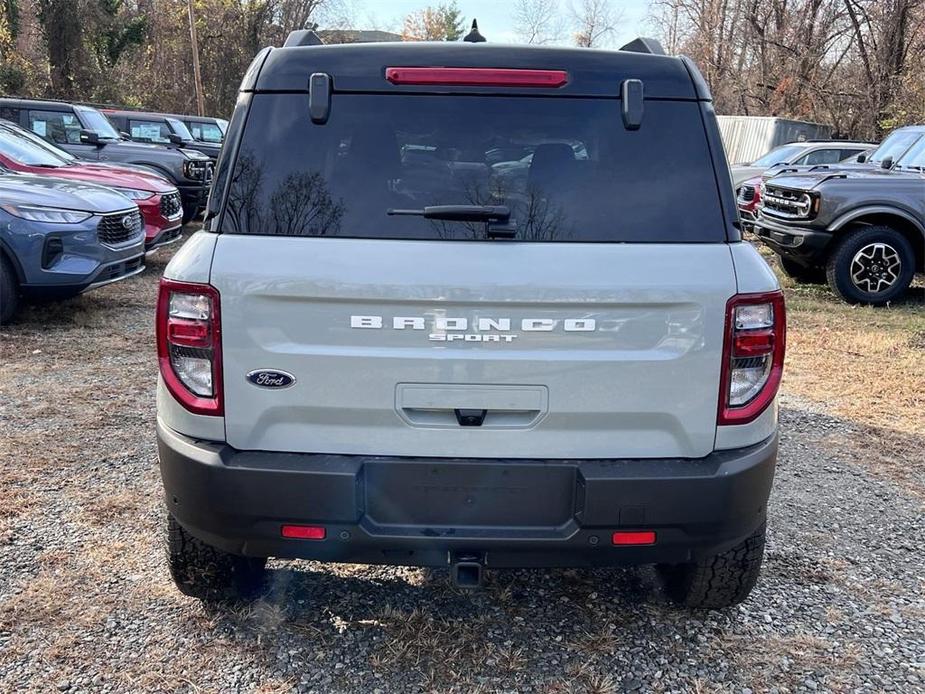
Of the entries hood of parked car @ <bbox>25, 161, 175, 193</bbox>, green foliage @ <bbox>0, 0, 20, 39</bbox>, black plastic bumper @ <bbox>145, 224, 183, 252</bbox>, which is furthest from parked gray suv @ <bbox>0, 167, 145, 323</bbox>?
green foliage @ <bbox>0, 0, 20, 39</bbox>

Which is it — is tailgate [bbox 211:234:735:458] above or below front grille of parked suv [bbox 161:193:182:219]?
above

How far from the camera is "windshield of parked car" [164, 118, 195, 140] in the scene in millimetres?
15391

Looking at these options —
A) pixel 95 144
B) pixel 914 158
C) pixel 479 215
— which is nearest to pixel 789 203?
pixel 914 158

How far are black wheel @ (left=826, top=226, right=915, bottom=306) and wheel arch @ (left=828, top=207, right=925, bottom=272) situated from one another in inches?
3.3

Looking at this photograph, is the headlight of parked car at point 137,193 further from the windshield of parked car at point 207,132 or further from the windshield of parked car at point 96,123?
the windshield of parked car at point 207,132

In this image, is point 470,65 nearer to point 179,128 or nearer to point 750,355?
point 750,355

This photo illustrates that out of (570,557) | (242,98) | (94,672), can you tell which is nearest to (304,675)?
(94,672)

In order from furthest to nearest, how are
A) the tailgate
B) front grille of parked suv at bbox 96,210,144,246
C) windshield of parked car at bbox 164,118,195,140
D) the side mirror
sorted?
windshield of parked car at bbox 164,118,195,140 < the side mirror < front grille of parked suv at bbox 96,210,144,246 < the tailgate

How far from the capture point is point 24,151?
316 inches

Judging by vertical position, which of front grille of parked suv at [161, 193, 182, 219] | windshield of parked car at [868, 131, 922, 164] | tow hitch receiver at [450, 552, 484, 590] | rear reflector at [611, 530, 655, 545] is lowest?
tow hitch receiver at [450, 552, 484, 590]

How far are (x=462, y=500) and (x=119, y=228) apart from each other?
19.7 feet

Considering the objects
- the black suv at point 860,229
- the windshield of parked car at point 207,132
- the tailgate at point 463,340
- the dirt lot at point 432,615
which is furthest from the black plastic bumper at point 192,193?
the tailgate at point 463,340

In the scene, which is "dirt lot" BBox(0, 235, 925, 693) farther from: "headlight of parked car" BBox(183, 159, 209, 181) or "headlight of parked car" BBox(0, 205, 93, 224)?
"headlight of parked car" BBox(183, 159, 209, 181)

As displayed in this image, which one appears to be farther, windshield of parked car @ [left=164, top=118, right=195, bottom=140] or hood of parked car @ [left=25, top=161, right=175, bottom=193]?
windshield of parked car @ [left=164, top=118, right=195, bottom=140]
